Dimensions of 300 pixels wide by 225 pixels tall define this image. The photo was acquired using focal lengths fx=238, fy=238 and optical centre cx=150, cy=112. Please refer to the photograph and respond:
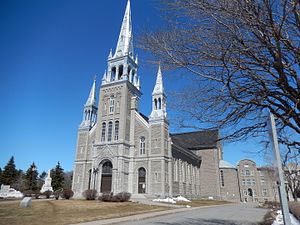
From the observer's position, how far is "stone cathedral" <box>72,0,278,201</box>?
108 ft

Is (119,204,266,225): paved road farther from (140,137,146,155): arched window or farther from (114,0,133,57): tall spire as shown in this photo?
(114,0,133,57): tall spire

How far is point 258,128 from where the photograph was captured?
751 cm

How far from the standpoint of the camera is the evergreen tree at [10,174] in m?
57.6

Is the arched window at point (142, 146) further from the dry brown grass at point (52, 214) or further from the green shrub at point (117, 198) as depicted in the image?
the dry brown grass at point (52, 214)

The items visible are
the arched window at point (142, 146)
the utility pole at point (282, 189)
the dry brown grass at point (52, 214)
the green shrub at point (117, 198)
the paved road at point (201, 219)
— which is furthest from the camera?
the arched window at point (142, 146)

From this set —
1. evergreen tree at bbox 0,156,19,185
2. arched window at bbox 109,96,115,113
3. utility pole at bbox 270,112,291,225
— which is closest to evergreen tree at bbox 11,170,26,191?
evergreen tree at bbox 0,156,19,185

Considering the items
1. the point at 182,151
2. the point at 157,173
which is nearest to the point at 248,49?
the point at 157,173

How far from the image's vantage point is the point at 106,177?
110 ft

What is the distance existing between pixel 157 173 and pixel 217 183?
78.2 ft

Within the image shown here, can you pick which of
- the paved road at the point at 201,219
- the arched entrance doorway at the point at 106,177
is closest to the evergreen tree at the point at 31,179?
the arched entrance doorway at the point at 106,177

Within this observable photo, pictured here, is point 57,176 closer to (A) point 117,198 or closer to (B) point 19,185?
(B) point 19,185

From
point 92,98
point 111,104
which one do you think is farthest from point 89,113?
point 111,104

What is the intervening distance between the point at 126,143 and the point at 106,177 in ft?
17.9

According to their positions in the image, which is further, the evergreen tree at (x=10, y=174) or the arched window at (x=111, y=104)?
the evergreen tree at (x=10, y=174)
